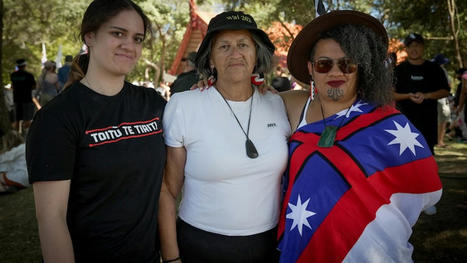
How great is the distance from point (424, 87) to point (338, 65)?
3350 mm

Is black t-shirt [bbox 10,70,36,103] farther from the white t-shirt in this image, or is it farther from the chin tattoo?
the chin tattoo

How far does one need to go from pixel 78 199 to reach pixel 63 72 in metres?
9.30

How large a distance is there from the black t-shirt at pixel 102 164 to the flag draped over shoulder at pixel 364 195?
2.77 feet

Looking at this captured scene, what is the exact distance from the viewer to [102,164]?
1649 millimetres

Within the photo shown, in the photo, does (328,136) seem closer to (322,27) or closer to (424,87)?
(322,27)

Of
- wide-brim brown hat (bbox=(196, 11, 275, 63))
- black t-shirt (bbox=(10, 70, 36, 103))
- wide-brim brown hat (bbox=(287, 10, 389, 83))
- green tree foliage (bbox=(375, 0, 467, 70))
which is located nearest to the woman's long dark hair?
wide-brim brown hat (bbox=(196, 11, 275, 63))

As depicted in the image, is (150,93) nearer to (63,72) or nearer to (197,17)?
(63,72)

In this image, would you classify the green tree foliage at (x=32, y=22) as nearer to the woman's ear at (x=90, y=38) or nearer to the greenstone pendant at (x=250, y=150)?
the woman's ear at (x=90, y=38)

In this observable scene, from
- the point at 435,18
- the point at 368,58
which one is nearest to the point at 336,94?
the point at 368,58

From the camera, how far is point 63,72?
991 centimetres

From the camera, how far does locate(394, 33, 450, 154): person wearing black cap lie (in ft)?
15.9

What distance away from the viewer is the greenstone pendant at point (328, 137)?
2080 millimetres

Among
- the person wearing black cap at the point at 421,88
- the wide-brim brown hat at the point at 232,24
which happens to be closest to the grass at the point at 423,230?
the person wearing black cap at the point at 421,88

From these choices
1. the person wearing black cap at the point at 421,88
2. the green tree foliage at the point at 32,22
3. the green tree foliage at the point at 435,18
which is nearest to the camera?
the person wearing black cap at the point at 421,88
